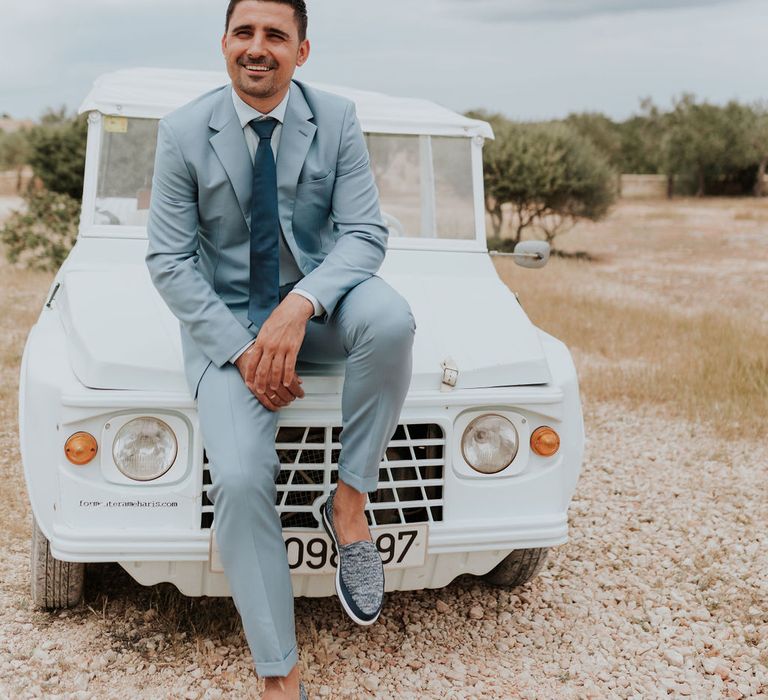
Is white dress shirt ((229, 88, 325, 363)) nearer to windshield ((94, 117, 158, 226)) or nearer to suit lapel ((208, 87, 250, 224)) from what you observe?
suit lapel ((208, 87, 250, 224))

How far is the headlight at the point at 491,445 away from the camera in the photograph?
3045mm

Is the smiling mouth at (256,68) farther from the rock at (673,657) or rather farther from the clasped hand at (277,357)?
the rock at (673,657)

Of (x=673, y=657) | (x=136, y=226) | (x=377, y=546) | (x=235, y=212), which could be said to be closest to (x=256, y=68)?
(x=235, y=212)

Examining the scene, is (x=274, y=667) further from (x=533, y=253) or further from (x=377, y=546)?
(x=533, y=253)

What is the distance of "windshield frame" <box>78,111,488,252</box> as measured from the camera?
3.95 meters

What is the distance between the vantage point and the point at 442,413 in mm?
2949

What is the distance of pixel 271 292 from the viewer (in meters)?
3.00

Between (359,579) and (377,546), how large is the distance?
151 millimetres

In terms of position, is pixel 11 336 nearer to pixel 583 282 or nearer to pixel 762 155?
pixel 583 282

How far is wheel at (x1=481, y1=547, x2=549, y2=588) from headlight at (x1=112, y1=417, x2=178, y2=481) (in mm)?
1397

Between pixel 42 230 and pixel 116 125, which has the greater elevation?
pixel 116 125

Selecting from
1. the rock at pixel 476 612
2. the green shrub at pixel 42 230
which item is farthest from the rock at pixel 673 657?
the green shrub at pixel 42 230

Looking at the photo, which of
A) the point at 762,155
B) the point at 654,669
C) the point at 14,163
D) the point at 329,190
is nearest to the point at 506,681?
the point at 654,669

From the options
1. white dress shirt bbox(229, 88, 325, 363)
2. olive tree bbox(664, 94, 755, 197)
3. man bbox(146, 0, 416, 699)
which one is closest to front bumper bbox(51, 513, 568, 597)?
man bbox(146, 0, 416, 699)
